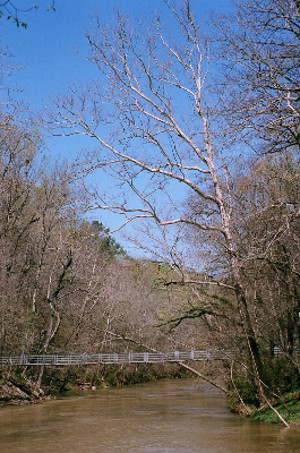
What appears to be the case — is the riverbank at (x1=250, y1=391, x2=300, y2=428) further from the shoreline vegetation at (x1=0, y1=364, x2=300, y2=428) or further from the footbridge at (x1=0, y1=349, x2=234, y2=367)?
the footbridge at (x1=0, y1=349, x2=234, y2=367)

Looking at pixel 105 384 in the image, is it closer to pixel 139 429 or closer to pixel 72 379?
pixel 72 379

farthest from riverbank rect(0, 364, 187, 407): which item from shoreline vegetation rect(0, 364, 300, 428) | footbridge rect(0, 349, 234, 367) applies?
footbridge rect(0, 349, 234, 367)

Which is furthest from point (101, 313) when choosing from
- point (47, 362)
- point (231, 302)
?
point (231, 302)

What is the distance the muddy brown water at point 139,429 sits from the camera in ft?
35.7

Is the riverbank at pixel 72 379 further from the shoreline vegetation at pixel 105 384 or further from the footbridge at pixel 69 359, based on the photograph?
the footbridge at pixel 69 359

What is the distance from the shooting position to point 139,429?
13570 mm

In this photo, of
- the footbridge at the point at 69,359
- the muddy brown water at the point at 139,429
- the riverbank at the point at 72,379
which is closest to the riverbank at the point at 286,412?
the muddy brown water at the point at 139,429

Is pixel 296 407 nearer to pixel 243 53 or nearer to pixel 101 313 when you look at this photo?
pixel 243 53

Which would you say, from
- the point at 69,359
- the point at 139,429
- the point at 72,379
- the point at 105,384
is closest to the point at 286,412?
the point at 139,429

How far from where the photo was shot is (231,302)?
15695 millimetres

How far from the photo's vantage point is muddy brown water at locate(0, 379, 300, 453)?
10.9 m

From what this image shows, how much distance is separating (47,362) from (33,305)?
2780 millimetres

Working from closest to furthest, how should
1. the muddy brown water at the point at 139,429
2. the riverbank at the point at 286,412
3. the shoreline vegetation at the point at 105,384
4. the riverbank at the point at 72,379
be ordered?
the muddy brown water at the point at 139,429, the riverbank at the point at 286,412, the shoreline vegetation at the point at 105,384, the riverbank at the point at 72,379

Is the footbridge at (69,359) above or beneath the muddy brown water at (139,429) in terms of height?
above
